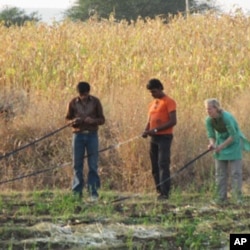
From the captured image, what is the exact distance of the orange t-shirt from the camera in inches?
491

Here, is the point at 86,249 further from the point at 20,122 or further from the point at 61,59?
the point at 61,59

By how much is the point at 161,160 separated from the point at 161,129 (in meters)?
0.48

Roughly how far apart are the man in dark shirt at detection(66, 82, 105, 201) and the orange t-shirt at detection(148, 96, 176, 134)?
2.37ft

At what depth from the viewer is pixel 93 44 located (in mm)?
20438

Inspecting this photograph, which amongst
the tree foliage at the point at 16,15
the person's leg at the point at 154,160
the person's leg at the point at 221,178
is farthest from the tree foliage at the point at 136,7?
the person's leg at the point at 221,178

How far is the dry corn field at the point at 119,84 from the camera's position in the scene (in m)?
14.4

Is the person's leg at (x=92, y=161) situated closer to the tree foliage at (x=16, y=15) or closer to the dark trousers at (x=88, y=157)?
the dark trousers at (x=88, y=157)

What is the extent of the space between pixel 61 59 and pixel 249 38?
4603 mm

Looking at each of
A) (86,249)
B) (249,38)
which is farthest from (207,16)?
(86,249)

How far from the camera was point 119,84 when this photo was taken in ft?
56.5

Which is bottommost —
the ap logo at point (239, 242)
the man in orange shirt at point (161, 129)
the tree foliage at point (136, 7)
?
the ap logo at point (239, 242)

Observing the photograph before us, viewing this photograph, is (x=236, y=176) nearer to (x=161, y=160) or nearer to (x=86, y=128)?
(x=161, y=160)

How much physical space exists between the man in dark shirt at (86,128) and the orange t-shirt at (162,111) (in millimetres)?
724

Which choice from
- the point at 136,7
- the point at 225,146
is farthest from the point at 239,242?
the point at 136,7
